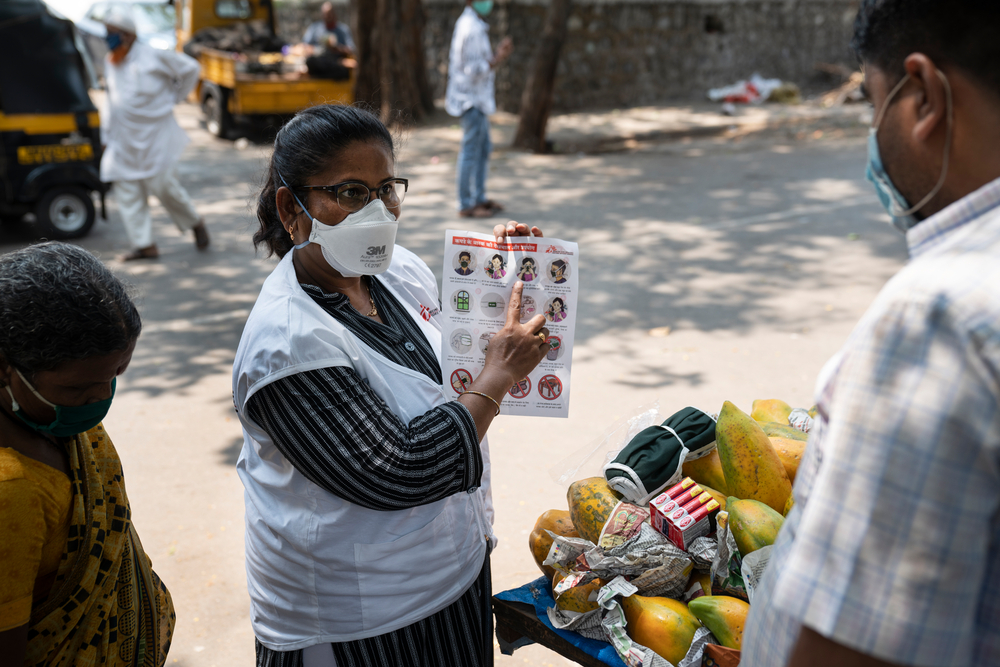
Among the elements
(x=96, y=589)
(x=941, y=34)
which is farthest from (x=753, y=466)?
(x=96, y=589)

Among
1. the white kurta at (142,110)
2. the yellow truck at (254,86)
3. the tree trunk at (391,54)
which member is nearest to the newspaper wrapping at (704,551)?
the white kurta at (142,110)

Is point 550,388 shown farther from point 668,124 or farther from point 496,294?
point 668,124

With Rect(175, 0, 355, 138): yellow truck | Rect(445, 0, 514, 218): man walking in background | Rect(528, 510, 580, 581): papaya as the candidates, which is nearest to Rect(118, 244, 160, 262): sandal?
Rect(445, 0, 514, 218): man walking in background

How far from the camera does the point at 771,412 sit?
2430 mm

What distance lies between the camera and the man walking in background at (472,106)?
7840mm

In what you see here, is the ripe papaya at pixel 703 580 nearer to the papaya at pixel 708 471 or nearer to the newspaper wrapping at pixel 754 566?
the newspaper wrapping at pixel 754 566

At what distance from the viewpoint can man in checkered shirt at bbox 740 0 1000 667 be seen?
0.79 m

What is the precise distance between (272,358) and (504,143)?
1054 centimetres

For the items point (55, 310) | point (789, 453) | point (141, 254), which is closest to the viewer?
point (55, 310)

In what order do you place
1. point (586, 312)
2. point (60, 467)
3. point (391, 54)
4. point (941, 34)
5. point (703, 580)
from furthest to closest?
point (391, 54) < point (586, 312) < point (703, 580) < point (60, 467) < point (941, 34)

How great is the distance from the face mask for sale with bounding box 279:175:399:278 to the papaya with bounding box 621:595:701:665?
A: 966mm

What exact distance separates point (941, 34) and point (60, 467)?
161 cm

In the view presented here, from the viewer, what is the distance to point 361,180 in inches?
68.6

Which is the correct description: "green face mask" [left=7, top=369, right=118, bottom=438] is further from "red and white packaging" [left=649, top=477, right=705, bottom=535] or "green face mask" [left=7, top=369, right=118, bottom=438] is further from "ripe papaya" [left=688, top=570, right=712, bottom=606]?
"ripe papaya" [left=688, top=570, right=712, bottom=606]
